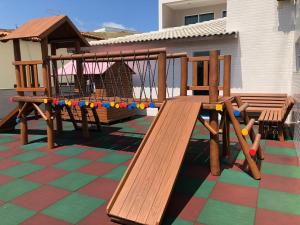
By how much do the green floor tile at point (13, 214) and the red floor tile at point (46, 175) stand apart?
96 centimetres

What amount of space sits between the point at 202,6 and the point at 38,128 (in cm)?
1330

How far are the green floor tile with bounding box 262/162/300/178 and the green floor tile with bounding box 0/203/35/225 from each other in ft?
14.2

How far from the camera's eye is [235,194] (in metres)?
4.38

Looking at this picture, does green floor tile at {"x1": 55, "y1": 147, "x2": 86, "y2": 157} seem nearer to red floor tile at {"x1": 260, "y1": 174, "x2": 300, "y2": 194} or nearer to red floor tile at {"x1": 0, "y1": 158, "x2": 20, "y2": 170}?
red floor tile at {"x1": 0, "y1": 158, "x2": 20, "y2": 170}

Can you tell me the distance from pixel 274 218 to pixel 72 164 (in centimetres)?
417

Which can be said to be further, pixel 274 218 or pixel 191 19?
pixel 191 19

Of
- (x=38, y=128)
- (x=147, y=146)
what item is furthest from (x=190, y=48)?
(x=147, y=146)

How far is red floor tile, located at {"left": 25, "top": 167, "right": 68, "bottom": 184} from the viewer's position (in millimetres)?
5133

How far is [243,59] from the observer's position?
1006 centimetres

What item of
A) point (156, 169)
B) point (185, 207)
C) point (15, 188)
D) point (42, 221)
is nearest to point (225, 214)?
point (185, 207)

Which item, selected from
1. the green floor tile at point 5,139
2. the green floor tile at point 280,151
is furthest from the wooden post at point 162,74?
the green floor tile at point 5,139

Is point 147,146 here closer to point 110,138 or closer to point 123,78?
point 110,138

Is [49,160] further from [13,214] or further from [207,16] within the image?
[207,16]

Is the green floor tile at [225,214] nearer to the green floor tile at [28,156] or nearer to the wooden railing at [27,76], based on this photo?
the green floor tile at [28,156]
